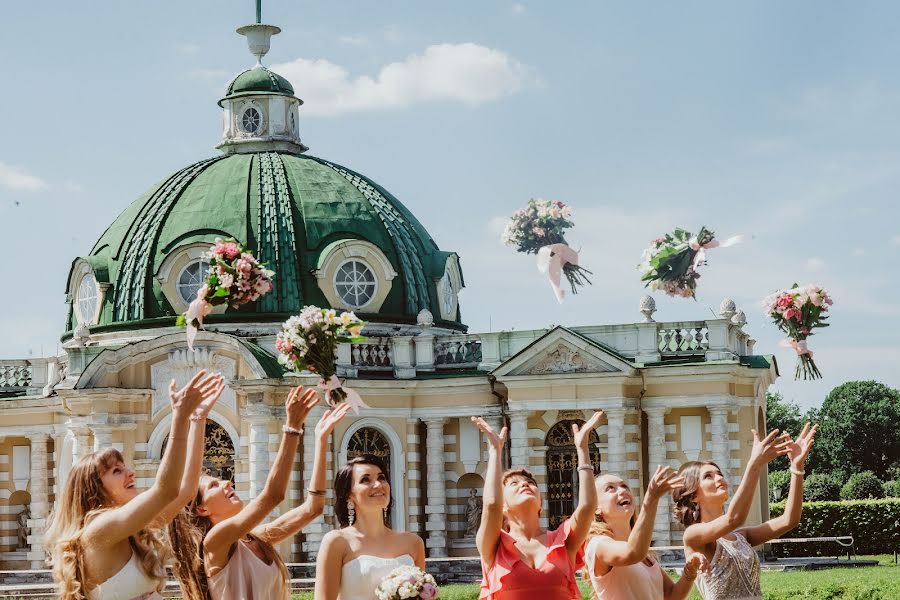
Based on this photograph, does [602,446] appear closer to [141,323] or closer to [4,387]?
[141,323]

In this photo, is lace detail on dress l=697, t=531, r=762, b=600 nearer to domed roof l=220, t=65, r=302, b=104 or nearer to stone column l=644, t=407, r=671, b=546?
stone column l=644, t=407, r=671, b=546

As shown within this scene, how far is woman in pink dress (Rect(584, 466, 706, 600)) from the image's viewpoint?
11.0 metres

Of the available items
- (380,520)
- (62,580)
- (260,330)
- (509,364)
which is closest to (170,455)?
(62,580)

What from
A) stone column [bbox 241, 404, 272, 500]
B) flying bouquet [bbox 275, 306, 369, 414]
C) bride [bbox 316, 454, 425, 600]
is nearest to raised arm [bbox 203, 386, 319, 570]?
bride [bbox 316, 454, 425, 600]

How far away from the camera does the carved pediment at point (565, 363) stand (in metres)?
35.9

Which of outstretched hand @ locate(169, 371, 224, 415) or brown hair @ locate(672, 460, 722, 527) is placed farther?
brown hair @ locate(672, 460, 722, 527)

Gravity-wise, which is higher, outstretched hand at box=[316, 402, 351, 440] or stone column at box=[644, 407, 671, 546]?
stone column at box=[644, 407, 671, 546]

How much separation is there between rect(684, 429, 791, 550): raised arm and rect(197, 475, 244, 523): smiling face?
3.01 m

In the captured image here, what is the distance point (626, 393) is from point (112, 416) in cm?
1078

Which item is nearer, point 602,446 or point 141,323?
point 602,446

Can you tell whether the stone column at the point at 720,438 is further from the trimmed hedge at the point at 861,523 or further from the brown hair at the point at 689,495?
the brown hair at the point at 689,495

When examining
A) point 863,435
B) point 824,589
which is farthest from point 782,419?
point 824,589

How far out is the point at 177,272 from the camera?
130 ft

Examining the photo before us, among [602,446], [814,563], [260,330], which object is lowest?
[814,563]
